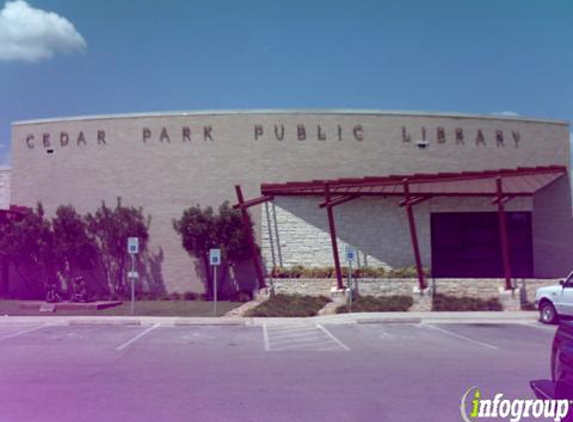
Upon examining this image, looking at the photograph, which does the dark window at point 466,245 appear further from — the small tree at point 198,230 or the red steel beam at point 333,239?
the small tree at point 198,230

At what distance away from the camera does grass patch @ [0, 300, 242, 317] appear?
23.9 m

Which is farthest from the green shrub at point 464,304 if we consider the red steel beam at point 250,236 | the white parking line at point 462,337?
the red steel beam at point 250,236

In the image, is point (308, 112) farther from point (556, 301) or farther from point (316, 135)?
point (556, 301)

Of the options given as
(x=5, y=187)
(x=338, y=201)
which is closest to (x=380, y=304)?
(x=338, y=201)

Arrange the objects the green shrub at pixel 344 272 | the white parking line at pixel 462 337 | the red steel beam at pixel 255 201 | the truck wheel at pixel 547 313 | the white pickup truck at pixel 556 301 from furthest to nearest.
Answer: the red steel beam at pixel 255 201 < the green shrub at pixel 344 272 < the truck wheel at pixel 547 313 < the white pickup truck at pixel 556 301 < the white parking line at pixel 462 337

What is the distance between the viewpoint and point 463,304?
78.1 ft

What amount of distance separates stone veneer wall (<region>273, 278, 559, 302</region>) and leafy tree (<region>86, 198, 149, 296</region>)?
7.37 m

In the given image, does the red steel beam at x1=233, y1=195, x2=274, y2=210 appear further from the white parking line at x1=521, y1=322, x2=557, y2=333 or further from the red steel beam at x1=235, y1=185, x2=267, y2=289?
the white parking line at x1=521, y1=322, x2=557, y2=333

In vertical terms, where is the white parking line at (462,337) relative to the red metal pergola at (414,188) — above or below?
below

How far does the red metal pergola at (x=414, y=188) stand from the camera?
25609 mm

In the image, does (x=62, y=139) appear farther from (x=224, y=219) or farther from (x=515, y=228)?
(x=515, y=228)

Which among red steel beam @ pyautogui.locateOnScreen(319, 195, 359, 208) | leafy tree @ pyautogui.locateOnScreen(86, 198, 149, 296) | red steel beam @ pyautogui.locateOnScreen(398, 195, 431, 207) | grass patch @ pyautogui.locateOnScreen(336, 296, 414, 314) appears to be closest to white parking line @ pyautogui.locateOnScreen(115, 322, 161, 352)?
grass patch @ pyautogui.locateOnScreen(336, 296, 414, 314)

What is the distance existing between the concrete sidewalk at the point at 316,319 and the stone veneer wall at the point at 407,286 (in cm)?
229

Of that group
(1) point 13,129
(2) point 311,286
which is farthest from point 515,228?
(1) point 13,129
